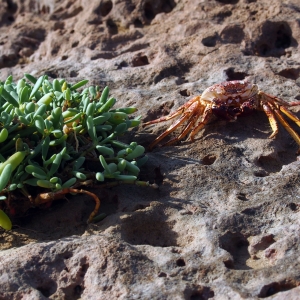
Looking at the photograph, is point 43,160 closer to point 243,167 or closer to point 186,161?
point 186,161

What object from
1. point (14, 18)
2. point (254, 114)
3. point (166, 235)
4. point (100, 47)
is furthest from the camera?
point (14, 18)

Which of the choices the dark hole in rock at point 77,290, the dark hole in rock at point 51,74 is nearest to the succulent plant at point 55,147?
the dark hole in rock at point 77,290

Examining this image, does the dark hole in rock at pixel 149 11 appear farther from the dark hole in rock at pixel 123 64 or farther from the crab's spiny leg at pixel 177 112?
the crab's spiny leg at pixel 177 112

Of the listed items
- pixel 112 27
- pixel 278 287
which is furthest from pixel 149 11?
pixel 278 287

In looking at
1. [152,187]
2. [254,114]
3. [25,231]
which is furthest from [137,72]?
[25,231]

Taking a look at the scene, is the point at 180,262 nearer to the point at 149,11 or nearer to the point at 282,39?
the point at 282,39

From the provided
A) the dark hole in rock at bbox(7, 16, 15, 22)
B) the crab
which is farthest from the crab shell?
the dark hole in rock at bbox(7, 16, 15, 22)
